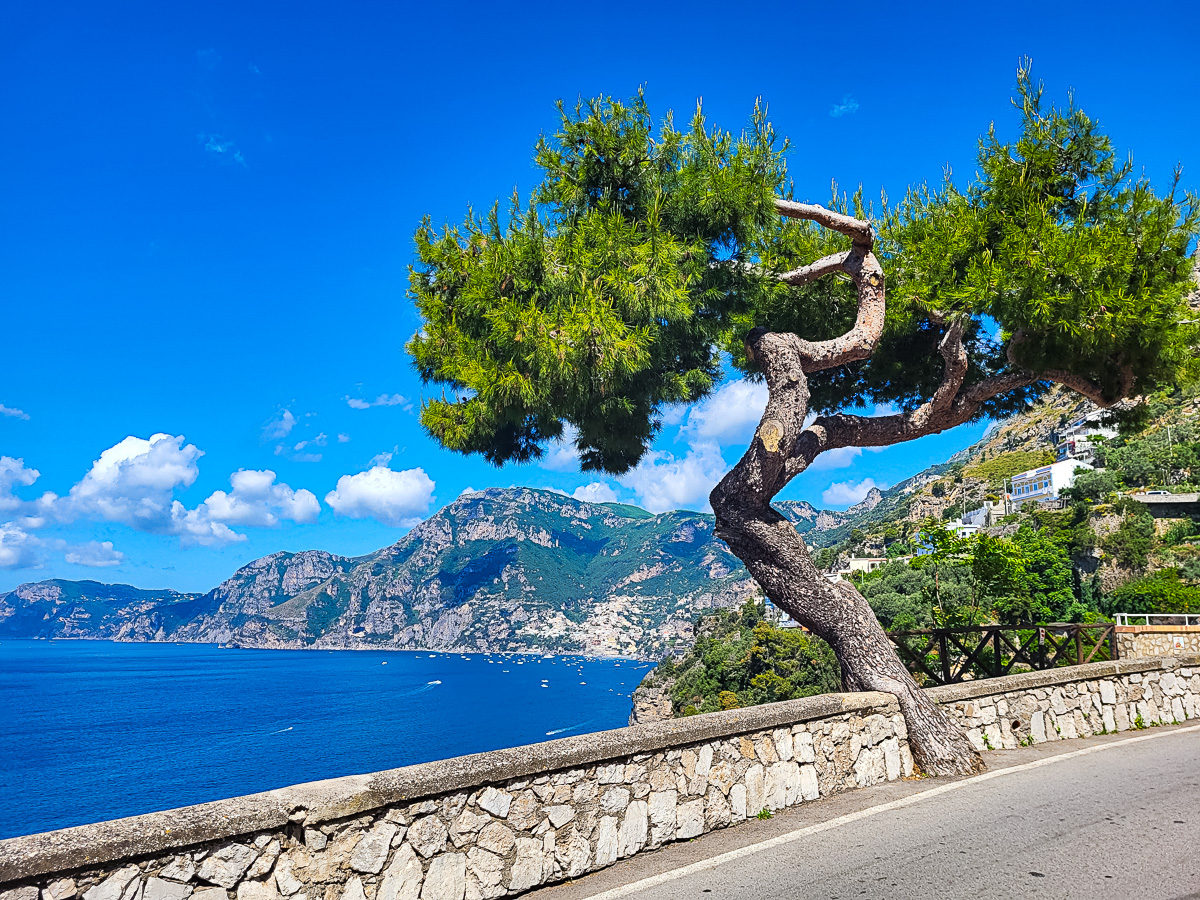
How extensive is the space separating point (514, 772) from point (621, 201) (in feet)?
19.1

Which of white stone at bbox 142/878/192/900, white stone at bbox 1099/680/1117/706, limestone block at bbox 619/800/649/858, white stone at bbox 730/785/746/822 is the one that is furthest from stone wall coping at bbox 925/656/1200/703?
white stone at bbox 142/878/192/900

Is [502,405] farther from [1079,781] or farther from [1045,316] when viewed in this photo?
[1079,781]

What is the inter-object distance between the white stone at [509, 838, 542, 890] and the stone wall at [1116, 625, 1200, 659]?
22730 mm

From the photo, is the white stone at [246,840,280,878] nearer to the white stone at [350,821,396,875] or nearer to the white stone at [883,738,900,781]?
the white stone at [350,821,396,875]

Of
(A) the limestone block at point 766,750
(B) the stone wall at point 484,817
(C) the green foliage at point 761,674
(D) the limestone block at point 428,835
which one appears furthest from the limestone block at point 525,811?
(C) the green foliage at point 761,674

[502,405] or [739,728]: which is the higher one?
[502,405]

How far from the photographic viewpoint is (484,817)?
409 cm

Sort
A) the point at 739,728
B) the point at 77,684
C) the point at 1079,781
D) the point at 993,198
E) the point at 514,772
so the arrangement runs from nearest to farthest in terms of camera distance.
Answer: the point at 514,772
the point at 739,728
the point at 1079,781
the point at 993,198
the point at 77,684

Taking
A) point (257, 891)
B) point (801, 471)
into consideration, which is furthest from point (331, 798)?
point (801, 471)

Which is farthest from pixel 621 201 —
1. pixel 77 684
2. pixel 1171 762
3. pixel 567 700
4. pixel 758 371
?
pixel 77 684

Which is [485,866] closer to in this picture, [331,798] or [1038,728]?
[331,798]

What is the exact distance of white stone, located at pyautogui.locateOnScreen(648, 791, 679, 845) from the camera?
4.82 metres

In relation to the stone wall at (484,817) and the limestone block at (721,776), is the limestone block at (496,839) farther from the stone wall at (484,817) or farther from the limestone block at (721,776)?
the limestone block at (721,776)

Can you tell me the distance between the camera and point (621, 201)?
793 centimetres
